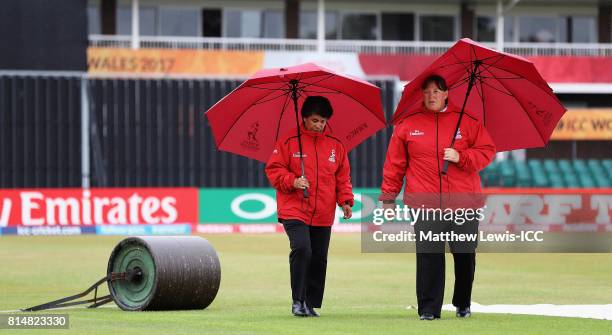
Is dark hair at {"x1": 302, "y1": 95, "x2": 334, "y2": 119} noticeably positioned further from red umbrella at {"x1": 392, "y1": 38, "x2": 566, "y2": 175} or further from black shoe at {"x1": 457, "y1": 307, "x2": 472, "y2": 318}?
black shoe at {"x1": 457, "y1": 307, "x2": 472, "y2": 318}

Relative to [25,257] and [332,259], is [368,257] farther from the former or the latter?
[25,257]

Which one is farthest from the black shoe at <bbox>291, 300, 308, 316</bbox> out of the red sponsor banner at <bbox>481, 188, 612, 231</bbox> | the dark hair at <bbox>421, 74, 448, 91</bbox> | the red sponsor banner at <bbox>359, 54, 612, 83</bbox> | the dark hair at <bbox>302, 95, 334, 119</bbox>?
the red sponsor banner at <bbox>359, 54, 612, 83</bbox>

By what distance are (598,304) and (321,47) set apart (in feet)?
107

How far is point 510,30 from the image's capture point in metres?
49.7

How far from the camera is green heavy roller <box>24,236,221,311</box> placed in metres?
12.1

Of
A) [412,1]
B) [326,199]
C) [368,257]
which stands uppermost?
[412,1]

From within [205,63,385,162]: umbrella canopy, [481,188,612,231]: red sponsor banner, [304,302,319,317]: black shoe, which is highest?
[205,63,385,162]: umbrella canopy

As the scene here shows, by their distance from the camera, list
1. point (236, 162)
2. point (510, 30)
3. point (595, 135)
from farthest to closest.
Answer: point (510, 30) → point (595, 135) → point (236, 162)

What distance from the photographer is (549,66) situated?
44969 millimetres

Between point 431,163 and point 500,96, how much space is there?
1.33 meters

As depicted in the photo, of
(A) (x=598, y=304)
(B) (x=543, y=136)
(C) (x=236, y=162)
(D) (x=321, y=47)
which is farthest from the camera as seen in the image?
(D) (x=321, y=47)

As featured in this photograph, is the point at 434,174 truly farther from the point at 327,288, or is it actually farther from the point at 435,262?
the point at 327,288

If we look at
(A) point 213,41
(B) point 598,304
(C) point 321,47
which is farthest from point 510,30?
(B) point 598,304

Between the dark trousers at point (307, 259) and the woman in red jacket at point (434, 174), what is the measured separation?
81 centimetres
